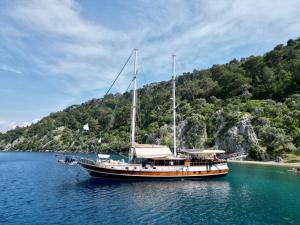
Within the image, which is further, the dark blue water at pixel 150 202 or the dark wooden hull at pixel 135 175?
the dark wooden hull at pixel 135 175

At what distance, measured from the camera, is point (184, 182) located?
56500mm

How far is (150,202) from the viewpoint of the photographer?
38.9m

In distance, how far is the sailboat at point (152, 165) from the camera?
56.5 m

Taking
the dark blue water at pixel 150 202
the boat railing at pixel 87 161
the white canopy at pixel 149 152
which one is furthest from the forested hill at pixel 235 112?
the dark blue water at pixel 150 202

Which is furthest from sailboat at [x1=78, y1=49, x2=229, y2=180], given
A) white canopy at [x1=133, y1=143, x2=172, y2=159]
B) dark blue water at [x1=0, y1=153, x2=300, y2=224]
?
dark blue water at [x1=0, y1=153, x2=300, y2=224]

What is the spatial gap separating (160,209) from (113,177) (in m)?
22.6

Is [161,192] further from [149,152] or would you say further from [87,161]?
[87,161]

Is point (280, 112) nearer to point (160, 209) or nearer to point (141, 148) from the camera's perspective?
point (141, 148)

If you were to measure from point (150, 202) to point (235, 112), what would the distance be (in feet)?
271

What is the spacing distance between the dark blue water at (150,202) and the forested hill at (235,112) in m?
24.5

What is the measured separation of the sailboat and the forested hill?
1347 centimetres

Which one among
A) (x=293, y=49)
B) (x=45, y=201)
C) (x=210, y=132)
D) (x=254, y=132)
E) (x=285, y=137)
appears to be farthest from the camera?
(x=293, y=49)

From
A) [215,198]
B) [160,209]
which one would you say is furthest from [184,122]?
[160,209]

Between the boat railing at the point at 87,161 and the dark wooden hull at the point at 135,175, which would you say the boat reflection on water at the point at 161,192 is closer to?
the dark wooden hull at the point at 135,175
